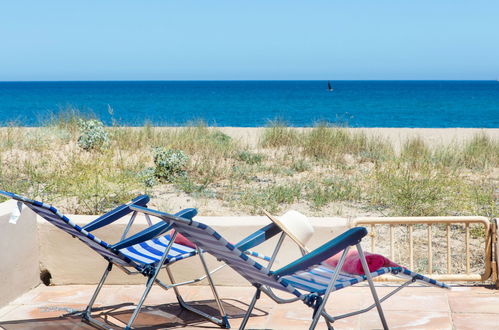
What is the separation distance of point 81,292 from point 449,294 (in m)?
2.56

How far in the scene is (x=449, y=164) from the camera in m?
10.2

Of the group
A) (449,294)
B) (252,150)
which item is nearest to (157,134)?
(252,150)

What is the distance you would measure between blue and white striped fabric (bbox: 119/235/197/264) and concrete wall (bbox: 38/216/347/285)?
58cm

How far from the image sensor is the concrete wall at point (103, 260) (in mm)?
4727

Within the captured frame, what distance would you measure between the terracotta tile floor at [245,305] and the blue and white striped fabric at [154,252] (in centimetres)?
43

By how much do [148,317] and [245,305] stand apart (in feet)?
2.17

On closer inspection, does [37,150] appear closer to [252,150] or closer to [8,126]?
[8,126]

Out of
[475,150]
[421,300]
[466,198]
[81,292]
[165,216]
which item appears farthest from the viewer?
[475,150]

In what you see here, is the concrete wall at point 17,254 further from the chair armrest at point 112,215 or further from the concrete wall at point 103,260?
the chair armrest at point 112,215

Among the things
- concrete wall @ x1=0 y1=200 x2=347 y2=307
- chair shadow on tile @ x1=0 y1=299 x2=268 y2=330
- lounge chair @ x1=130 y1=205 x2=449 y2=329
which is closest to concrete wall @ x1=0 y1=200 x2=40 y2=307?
concrete wall @ x1=0 y1=200 x2=347 y2=307

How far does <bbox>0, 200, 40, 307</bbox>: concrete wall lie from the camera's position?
4.32 m

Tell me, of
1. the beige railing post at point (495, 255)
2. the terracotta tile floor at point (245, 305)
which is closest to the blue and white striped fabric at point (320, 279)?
the terracotta tile floor at point (245, 305)

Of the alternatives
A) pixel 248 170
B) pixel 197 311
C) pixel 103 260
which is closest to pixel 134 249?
pixel 197 311

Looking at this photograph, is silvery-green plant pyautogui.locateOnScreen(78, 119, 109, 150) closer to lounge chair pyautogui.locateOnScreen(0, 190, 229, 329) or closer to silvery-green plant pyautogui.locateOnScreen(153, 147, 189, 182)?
silvery-green plant pyautogui.locateOnScreen(153, 147, 189, 182)
